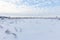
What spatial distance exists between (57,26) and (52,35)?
558mm

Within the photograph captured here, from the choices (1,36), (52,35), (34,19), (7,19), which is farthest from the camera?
(34,19)

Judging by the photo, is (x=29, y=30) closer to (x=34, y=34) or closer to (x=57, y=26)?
(x=34, y=34)

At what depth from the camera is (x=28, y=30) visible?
4.30m

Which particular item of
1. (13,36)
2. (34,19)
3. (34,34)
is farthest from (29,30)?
(34,19)

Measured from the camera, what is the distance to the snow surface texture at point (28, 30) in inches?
159

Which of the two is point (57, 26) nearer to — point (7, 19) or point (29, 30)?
point (29, 30)

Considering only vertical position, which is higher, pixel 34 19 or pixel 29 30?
pixel 34 19

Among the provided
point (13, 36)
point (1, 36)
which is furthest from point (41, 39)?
point (1, 36)

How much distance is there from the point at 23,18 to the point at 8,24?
0.49 meters

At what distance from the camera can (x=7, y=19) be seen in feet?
15.1

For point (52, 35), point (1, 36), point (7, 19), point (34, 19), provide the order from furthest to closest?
point (34, 19)
point (7, 19)
point (52, 35)
point (1, 36)

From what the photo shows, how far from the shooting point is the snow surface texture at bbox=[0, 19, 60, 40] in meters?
4.05

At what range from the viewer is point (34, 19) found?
4.96 m

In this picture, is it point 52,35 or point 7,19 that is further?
point 7,19
